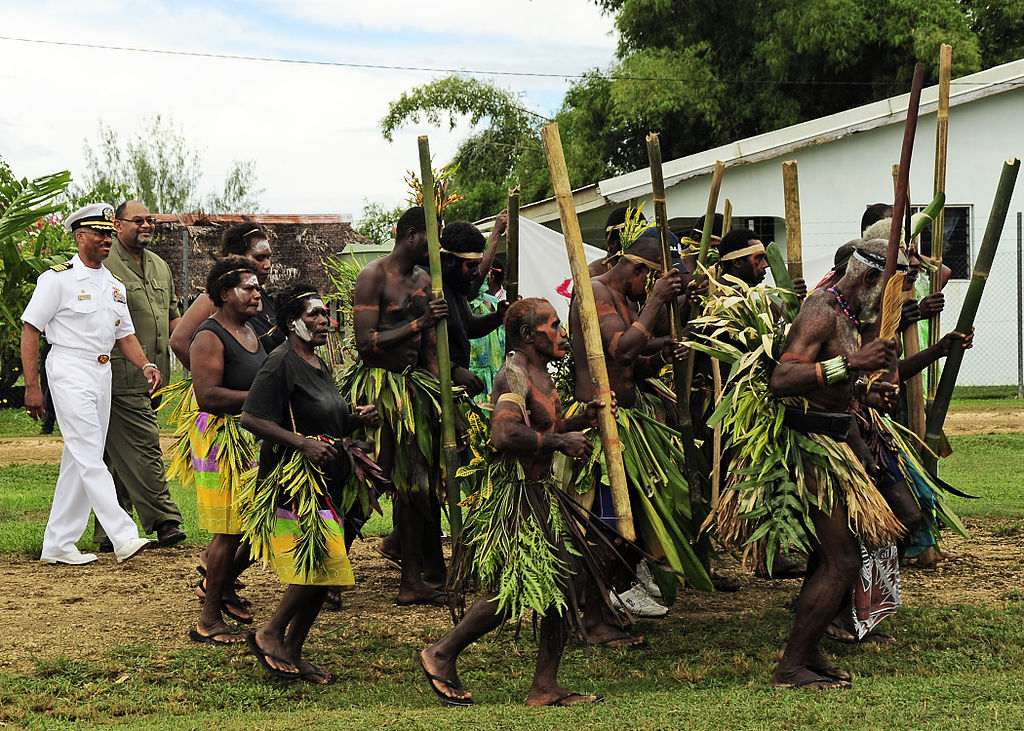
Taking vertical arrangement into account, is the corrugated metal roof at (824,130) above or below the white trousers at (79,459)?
above

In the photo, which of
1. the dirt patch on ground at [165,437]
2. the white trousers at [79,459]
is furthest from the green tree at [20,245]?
the white trousers at [79,459]

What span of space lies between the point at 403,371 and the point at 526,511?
2.10 metres

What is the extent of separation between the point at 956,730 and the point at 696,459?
2.26m

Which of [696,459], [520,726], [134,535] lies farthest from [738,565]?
[134,535]

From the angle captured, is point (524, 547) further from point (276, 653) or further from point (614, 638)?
point (276, 653)

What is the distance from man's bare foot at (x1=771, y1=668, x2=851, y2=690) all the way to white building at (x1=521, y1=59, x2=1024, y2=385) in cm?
1221

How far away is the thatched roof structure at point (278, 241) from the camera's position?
797 inches

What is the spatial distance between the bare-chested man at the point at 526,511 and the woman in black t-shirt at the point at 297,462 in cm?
65

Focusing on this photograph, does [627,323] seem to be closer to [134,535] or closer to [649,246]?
[649,246]

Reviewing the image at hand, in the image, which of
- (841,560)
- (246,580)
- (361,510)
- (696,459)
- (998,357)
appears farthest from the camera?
(998,357)

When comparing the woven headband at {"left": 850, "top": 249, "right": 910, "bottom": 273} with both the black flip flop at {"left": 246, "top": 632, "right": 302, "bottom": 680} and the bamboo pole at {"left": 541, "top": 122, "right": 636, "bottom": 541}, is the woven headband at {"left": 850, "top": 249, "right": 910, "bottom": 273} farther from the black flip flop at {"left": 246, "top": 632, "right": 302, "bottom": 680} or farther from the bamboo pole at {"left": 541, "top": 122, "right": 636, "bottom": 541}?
the black flip flop at {"left": 246, "top": 632, "right": 302, "bottom": 680}

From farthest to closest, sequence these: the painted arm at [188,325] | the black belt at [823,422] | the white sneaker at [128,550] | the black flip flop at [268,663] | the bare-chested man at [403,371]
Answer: the white sneaker at [128,550]
the bare-chested man at [403,371]
the painted arm at [188,325]
the black flip flop at [268,663]
the black belt at [823,422]

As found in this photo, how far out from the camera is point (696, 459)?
6227 millimetres

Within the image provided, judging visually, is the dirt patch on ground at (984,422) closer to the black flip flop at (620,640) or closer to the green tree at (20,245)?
the black flip flop at (620,640)
